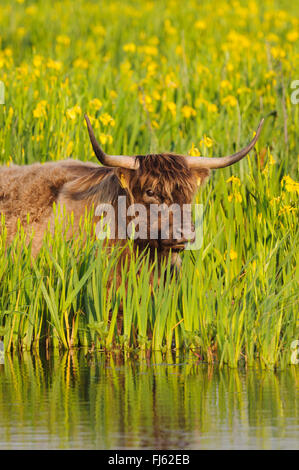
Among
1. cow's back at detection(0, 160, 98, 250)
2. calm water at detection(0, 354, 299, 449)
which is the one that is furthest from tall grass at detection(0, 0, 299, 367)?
cow's back at detection(0, 160, 98, 250)

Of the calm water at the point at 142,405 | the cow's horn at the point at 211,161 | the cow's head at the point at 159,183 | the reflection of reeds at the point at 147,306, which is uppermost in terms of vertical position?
the cow's horn at the point at 211,161

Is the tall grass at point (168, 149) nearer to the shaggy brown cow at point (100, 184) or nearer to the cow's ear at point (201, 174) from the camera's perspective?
the cow's ear at point (201, 174)

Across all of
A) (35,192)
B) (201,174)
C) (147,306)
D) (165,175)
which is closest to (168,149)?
(35,192)

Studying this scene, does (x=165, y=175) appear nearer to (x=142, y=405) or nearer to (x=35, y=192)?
(x=35, y=192)

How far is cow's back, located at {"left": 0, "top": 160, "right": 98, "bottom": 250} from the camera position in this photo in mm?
7930

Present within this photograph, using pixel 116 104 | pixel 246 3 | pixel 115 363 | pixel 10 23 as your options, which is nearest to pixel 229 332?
pixel 115 363

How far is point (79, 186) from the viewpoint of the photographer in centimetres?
781

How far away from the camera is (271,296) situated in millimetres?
6031

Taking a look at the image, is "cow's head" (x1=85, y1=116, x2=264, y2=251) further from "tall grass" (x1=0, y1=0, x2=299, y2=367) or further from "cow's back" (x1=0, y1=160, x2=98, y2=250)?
"cow's back" (x1=0, y1=160, x2=98, y2=250)

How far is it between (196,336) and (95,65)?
7473 millimetres

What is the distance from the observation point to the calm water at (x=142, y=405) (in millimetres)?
4426

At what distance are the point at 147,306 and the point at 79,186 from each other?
5.74ft

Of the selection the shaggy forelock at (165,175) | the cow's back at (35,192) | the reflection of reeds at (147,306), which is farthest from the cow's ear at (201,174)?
the cow's back at (35,192)

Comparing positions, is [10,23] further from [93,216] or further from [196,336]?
[196,336]
